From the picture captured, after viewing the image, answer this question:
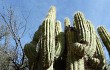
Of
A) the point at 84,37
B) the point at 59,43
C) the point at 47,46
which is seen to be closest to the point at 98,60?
the point at 84,37

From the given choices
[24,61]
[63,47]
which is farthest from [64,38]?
[24,61]

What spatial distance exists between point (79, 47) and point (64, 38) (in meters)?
0.60

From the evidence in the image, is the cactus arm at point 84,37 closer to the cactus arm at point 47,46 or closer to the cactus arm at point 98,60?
the cactus arm at point 98,60

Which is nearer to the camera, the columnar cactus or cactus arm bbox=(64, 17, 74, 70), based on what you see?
the columnar cactus

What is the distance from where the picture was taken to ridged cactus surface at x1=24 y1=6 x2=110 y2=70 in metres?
5.18

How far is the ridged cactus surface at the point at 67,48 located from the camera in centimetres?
518

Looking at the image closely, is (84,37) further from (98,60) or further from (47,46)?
(47,46)

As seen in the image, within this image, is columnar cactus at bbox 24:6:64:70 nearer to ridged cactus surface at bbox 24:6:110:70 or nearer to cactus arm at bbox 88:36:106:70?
ridged cactus surface at bbox 24:6:110:70

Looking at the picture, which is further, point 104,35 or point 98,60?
point 104,35

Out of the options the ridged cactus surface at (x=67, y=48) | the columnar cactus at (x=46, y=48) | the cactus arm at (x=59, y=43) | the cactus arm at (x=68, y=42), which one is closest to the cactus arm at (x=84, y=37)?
the ridged cactus surface at (x=67, y=48)

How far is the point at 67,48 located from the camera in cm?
575

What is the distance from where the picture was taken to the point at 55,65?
5.68m

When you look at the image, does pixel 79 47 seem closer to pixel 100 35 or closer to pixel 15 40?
pixel 100 35

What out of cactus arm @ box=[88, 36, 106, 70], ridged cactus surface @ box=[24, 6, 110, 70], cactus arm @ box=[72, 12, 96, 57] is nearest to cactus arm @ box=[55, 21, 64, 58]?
ridged cactus surface @ box=[24, 6, 110, 70]
